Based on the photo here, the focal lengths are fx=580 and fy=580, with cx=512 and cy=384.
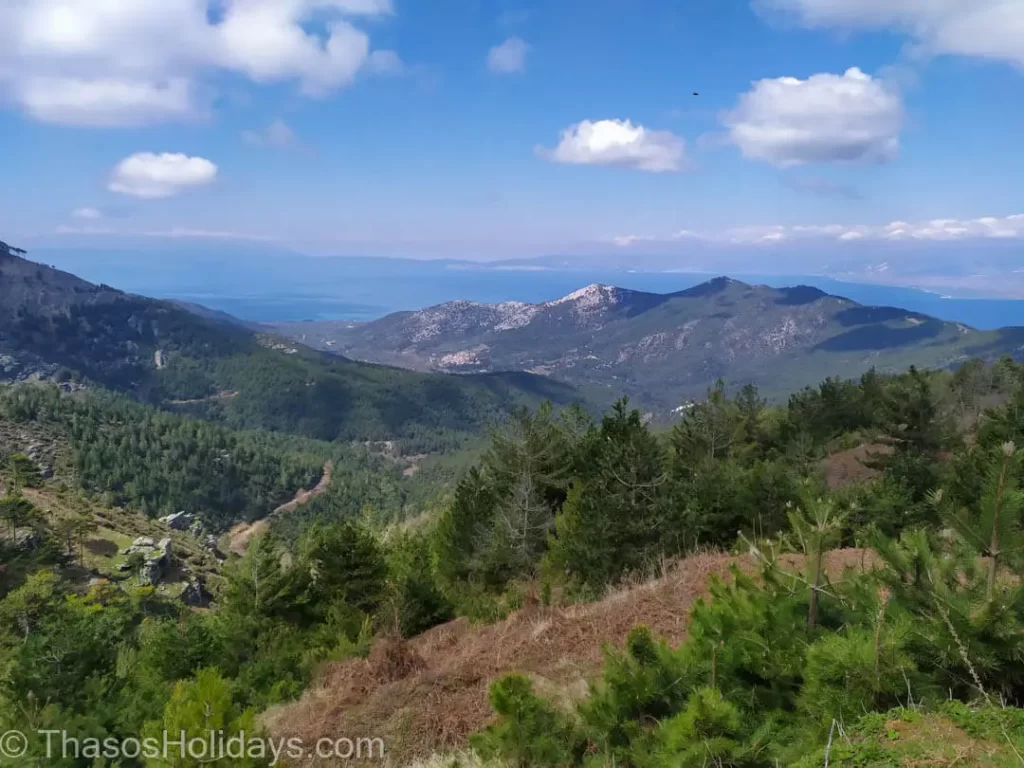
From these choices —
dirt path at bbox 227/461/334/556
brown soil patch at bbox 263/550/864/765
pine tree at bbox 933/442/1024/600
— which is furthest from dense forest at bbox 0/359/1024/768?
dirt path at bbox 227/461/334/556

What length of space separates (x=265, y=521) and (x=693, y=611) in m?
132

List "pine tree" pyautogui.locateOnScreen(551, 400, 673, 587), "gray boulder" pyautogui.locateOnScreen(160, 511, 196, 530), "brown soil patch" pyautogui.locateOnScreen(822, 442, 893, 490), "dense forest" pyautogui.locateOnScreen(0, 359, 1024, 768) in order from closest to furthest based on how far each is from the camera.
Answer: "dense forest" pyautogui.locateOnScreen(0, 359, 1024, 768) → "pine tree" pyautogui.locateOnScreen(551, 400, 673, 587) → "brown soil patch" pyautogui.locateOnScreen(822, 442, 893, 490) → "gray boulder" pyautogui.locateOnScreen(160, 511, 196, 530)

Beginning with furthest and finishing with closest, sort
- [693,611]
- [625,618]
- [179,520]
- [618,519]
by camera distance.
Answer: [179,520] < [618,519] < [625,618] < [693,611]

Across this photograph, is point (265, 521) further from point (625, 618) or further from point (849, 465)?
point (625, 618)

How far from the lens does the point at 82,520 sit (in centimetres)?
5544

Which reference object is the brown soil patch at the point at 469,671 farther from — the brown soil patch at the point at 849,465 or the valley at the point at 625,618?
the brown soil patch at the point at 849,465

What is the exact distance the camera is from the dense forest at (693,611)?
3.94m

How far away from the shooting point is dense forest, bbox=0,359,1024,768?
3941mm

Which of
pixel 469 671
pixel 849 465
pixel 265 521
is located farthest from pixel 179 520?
pixel 469 671

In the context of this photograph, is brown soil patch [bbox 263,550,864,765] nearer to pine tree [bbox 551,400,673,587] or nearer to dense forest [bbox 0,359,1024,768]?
dense forest [bbox 0,359,1024,768]

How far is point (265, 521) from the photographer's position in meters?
123

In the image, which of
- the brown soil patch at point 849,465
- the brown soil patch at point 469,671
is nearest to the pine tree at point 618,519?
the brown soil patch at point 469,671

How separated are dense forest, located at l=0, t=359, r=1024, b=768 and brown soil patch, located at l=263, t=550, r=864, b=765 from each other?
0.75 meters

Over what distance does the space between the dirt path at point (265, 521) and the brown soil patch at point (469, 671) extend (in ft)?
344
